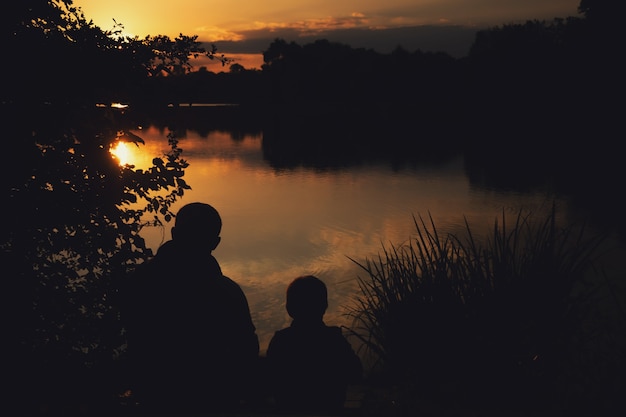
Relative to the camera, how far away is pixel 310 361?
296 cm

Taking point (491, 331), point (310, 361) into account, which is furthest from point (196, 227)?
point (491, 331)

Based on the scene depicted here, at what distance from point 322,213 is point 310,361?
590 inches

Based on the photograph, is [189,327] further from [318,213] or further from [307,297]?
[318,213]

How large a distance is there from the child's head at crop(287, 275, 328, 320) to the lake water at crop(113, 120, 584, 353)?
2215 millimetres

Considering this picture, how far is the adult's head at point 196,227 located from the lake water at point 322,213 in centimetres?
207

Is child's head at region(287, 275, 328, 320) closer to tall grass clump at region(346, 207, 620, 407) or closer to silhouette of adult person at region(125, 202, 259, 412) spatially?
silhouette of adult person at region(125, 202, 259, 412)

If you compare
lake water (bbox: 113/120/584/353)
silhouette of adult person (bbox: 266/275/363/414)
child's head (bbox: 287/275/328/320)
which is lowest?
lake water (bbox: 113/120/584/353)

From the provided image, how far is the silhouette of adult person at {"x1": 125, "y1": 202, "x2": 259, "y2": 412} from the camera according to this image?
262 centimetres

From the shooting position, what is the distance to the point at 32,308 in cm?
396

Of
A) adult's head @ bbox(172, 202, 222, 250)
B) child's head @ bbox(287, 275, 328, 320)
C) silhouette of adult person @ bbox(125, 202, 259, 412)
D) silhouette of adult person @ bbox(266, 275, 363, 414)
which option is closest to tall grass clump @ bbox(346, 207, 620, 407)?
silhouette of adult person @ bbox(266, 275, 363, 414)

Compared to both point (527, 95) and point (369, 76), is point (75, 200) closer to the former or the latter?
point (527, 95)

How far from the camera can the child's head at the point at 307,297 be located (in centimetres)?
287

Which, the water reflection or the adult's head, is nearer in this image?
the adult's head

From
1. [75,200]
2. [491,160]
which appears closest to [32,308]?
[75,200]
